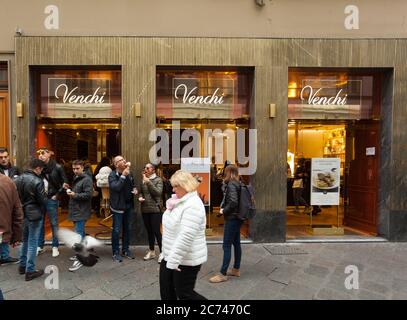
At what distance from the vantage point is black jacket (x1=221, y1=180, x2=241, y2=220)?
487cm

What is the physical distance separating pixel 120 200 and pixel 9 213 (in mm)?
2032

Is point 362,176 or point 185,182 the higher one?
point 185,182

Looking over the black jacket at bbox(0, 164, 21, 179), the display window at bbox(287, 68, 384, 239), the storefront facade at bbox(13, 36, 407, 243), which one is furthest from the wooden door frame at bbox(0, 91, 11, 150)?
the display window at bbox(287, 68, 384, 239)

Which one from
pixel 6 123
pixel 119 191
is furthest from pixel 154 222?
pixel 6 123

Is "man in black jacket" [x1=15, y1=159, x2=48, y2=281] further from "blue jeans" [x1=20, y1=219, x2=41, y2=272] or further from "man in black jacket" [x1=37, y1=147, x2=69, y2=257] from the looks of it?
"man in black jacket" [x1=37, y1=147, x2=69, y2=257]

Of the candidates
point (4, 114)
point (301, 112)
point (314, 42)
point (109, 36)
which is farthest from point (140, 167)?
point (314, 42)

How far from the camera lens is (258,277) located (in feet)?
16.7

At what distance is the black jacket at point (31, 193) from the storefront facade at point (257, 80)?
1.98m

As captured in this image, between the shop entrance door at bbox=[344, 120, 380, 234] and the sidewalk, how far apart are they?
1.38 m

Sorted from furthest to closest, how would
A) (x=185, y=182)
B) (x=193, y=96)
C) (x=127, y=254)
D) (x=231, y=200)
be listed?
1. (x=193, y=96)
2. (x=127, y=254)
3. (x=231, y=200)
4. (x=185, y=182)

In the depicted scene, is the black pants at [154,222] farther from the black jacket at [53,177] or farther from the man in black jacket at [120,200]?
the black jacket at [53,177]

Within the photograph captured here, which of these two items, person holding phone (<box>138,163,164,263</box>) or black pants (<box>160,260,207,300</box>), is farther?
person holding phone (<box>138,163,164,263</box>)

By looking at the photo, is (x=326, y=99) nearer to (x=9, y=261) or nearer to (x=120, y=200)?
(x=120, y=200)

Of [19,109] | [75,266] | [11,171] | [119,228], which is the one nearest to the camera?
[75,266]
